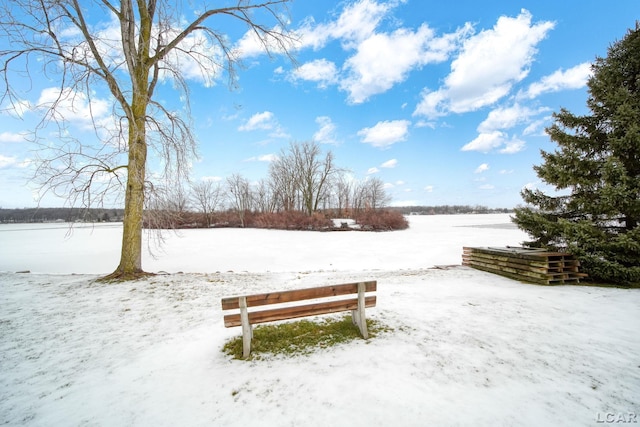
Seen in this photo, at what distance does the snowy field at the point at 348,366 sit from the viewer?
2.75 metres

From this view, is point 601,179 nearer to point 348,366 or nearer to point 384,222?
point 348,366

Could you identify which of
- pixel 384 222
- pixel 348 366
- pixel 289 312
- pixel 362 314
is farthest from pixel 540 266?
pixel 384 222

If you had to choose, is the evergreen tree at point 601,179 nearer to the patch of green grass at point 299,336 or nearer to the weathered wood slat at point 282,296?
the patch of green grass at point 299,336

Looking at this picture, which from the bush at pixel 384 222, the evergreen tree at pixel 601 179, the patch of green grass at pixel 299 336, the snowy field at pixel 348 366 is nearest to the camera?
the snowy field at pixel 348 366

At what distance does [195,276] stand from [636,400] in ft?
33.5

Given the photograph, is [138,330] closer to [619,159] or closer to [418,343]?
[418,343]

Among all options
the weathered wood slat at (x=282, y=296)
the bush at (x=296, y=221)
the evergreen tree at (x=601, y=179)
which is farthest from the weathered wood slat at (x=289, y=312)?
the bush at (x=296, y=221)

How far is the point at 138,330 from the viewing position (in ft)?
16.5

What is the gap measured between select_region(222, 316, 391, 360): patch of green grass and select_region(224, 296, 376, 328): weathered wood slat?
0.51m

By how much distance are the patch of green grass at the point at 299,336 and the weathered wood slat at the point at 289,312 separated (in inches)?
20.2

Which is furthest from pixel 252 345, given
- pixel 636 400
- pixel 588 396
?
pixel 636 400

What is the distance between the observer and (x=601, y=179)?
767 centimetres

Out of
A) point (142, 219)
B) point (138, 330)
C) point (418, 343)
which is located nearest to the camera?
point (418, 343)

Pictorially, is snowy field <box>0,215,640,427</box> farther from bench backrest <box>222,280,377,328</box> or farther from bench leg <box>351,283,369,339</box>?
bench backrest <box>222,280,377,328</box>
